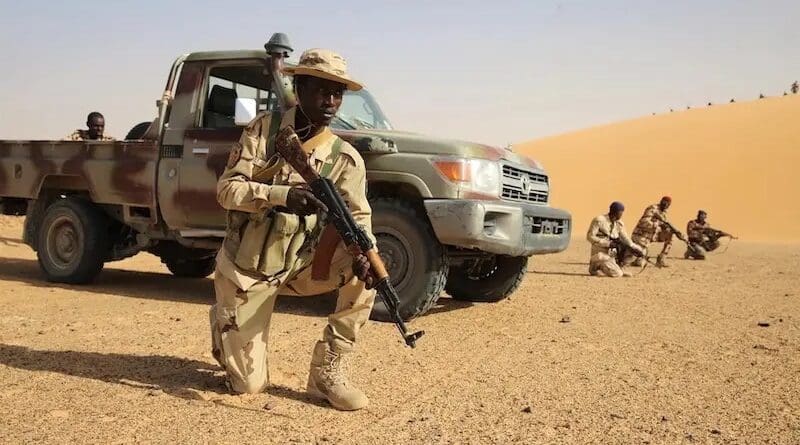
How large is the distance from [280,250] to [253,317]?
336mm

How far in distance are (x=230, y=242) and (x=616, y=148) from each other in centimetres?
3786

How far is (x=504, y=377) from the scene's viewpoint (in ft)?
13.0

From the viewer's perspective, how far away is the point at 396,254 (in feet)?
18.0

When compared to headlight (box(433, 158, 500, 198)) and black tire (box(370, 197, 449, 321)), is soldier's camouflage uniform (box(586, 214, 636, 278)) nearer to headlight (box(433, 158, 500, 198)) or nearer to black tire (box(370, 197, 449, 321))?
headlight (box(433, 158, 500, 198))

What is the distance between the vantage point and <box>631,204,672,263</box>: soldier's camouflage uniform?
483 inches

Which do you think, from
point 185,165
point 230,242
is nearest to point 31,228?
point 185,165

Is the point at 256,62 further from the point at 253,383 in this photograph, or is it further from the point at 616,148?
the point at 616,148

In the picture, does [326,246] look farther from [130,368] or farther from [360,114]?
[360,114]

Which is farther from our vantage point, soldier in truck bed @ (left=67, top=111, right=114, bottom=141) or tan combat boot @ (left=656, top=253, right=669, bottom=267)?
tan combat boot @ (left=656, top=253, right=669, bottom=267)

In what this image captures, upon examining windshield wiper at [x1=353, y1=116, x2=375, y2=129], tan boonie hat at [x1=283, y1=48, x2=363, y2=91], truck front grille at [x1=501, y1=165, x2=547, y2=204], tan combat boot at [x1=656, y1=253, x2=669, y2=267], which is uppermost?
tan boonie hat at [x1=283, y1=48, x2=363, y2=91]

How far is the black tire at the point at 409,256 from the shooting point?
211 inches

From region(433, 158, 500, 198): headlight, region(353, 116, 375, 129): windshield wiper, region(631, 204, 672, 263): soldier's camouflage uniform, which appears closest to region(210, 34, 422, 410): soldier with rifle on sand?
region(433, 158, 500, 198): headlight

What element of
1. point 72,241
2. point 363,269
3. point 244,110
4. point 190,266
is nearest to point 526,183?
point 244,110

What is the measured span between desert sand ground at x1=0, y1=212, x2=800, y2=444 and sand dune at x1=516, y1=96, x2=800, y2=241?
19925 mm
